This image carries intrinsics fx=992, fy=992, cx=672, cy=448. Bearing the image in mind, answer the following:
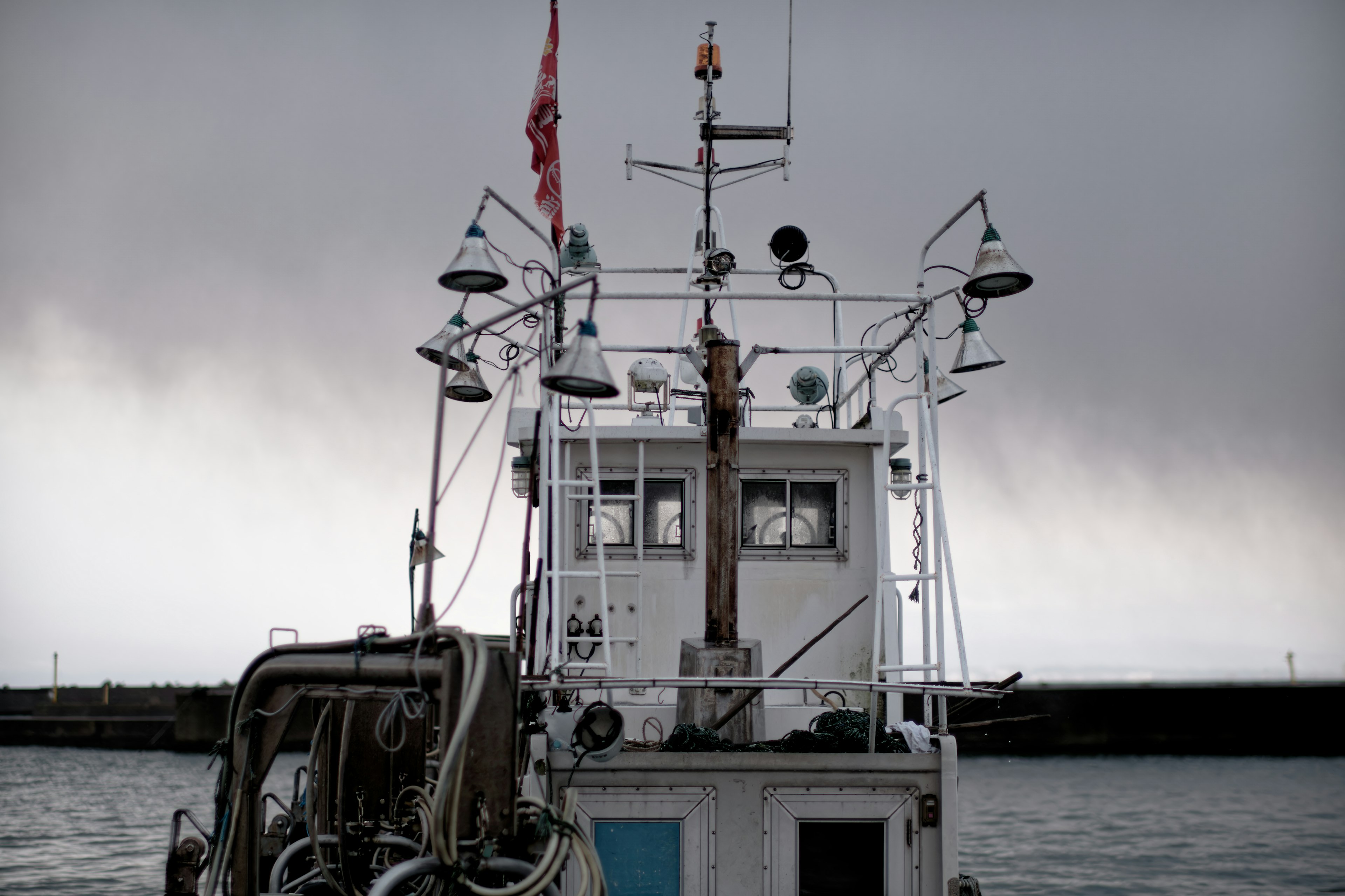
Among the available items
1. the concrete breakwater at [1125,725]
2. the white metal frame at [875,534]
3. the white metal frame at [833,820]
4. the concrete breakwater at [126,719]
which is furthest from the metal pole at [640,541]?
the concrete breakwater at [1125,725]

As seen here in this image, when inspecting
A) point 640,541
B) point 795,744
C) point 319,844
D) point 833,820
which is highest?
point 640,541

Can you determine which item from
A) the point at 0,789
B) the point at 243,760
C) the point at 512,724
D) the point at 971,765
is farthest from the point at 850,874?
the point at 971,765

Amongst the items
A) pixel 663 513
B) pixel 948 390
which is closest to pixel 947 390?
pixel 948 390

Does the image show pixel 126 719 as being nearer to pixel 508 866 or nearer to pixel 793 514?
pixel 793 514

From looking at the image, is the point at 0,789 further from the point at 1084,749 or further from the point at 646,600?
the point at 1084,749

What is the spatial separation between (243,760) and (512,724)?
2023 mm

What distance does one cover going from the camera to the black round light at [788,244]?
398 inches

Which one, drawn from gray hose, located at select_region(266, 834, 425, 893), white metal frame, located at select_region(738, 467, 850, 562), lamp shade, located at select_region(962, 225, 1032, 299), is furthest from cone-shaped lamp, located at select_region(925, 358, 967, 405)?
gray hose, located at select_region(266, 834, 425, 893)

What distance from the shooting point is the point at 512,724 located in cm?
570

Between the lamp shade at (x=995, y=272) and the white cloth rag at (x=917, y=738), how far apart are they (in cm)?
345

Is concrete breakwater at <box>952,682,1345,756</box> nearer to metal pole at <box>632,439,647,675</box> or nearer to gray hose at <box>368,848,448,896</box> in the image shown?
metal pole at <box>632,439,647,675</box>

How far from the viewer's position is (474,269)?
7.39m

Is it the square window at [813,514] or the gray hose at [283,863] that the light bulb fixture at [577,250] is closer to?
the square window at [813,514]

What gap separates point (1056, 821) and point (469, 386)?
25178 mm
